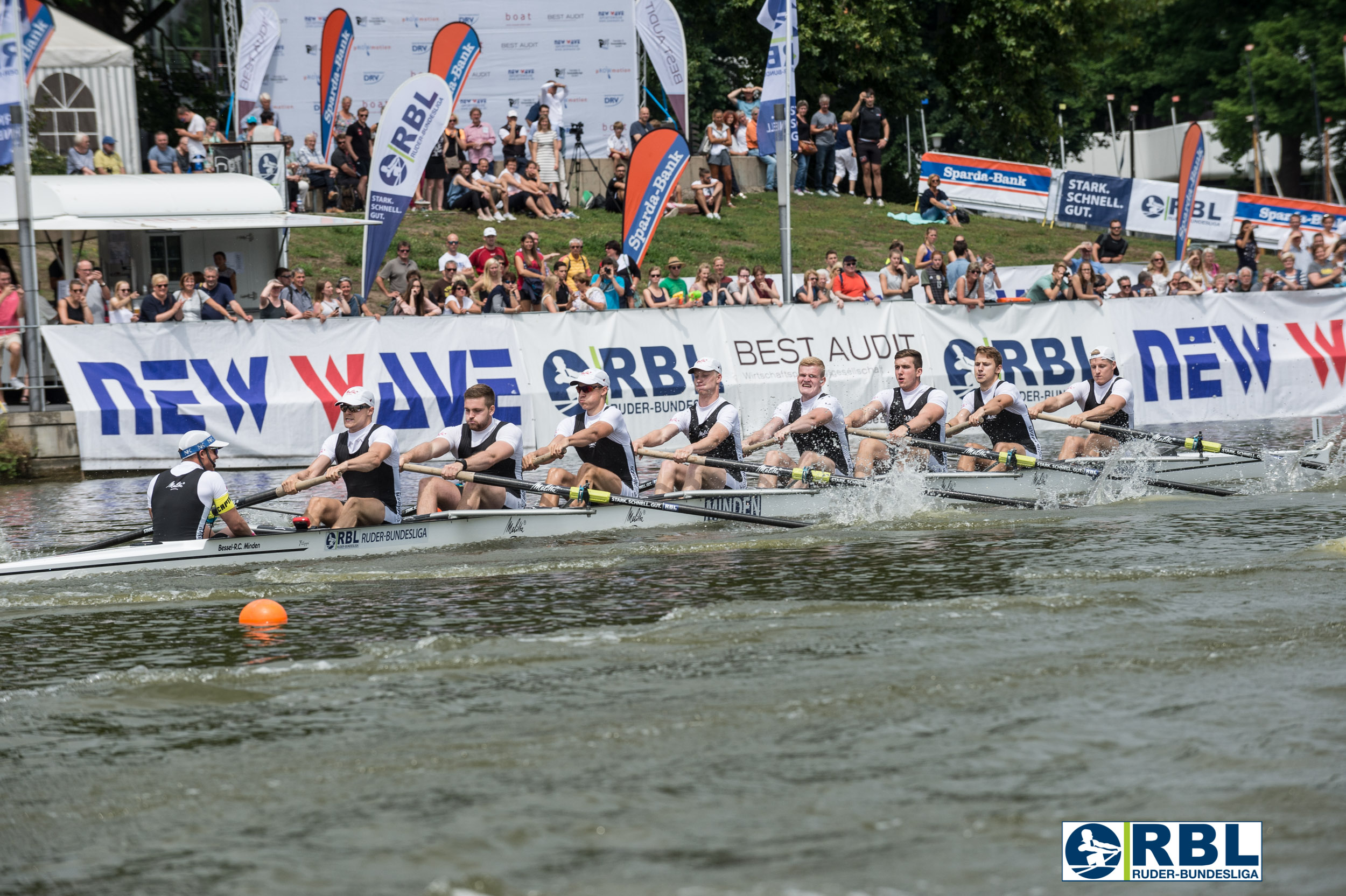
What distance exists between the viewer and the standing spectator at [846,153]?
30.2m

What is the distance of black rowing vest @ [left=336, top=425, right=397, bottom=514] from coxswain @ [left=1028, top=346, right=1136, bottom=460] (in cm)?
653

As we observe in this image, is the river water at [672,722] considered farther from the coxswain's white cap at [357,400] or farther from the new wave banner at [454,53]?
the new wave banner at [454,53]

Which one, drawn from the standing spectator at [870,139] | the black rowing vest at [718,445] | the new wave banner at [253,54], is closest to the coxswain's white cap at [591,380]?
the black rowing vest at [718,445]

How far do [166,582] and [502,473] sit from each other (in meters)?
2.74

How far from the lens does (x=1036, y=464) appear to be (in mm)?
13320

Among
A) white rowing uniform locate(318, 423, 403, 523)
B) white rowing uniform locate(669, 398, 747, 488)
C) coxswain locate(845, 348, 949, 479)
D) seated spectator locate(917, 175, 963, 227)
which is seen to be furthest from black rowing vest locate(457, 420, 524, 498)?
seated spectator locate(917, 175, 963, 227)

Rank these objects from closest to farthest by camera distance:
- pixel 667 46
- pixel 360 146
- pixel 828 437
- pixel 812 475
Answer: pixel 812 475, pixel 828 437, pixel 360 146, pixel 667 46

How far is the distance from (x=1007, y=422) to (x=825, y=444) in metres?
1.98

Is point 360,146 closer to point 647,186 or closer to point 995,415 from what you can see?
point 647,186

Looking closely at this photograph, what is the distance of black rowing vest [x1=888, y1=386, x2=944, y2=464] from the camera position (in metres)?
13.7

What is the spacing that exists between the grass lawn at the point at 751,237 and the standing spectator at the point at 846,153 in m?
0.47

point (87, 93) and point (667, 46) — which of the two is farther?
point (667, 46)

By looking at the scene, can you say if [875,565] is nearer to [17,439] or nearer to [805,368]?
[805,368]

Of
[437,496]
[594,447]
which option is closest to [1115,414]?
[594,447]
